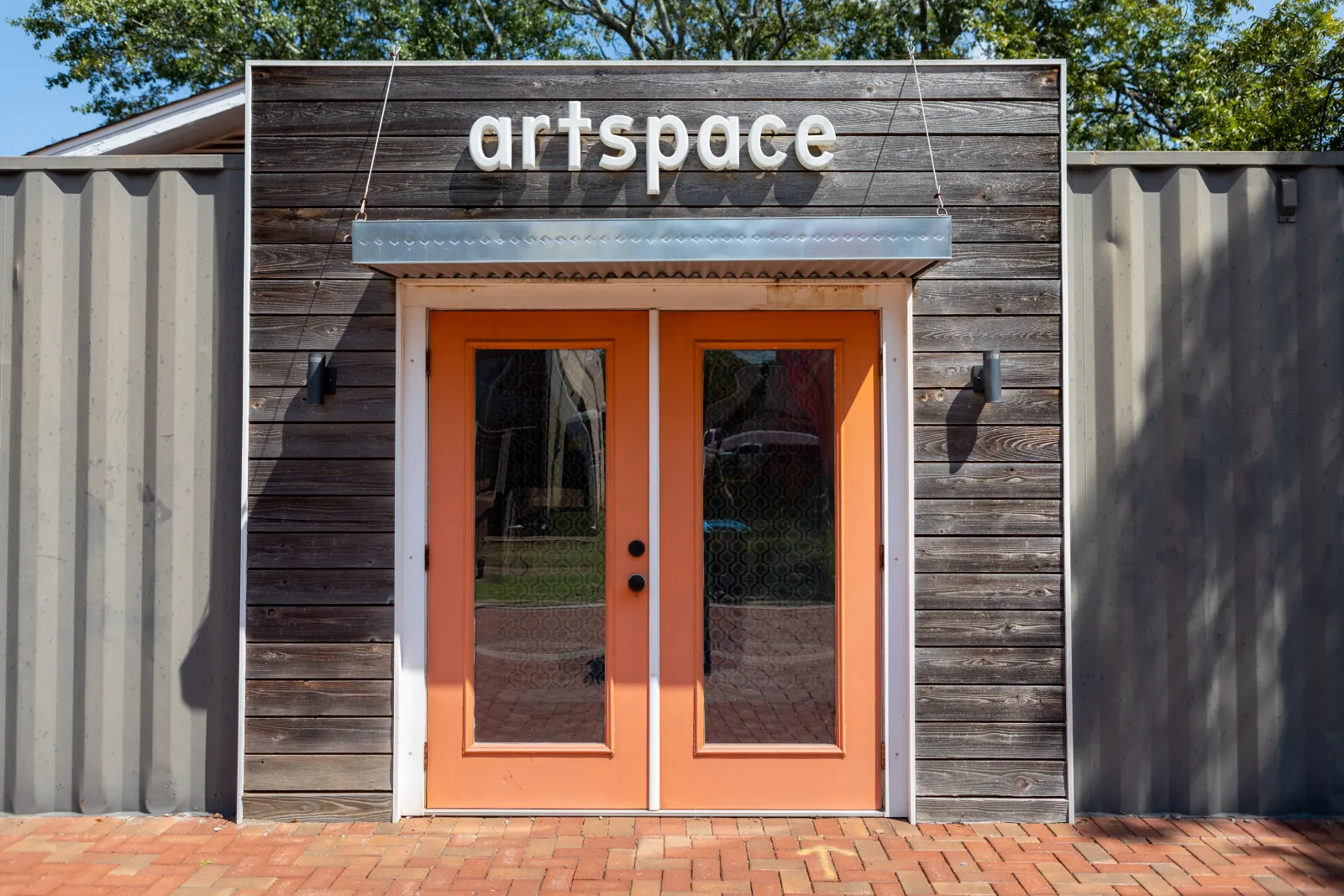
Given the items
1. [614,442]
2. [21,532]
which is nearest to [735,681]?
[614,442]

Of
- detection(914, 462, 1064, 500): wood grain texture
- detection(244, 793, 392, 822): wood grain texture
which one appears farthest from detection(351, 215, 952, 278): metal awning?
detection(244, 793, 392, 822): wood grain texture

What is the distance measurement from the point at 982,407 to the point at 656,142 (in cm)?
188

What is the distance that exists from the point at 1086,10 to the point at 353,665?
13784mm

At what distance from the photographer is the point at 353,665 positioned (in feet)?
13.7

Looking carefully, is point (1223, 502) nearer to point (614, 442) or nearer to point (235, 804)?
point (614, 442)

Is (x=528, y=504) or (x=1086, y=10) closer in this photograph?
(x=528, y=504)

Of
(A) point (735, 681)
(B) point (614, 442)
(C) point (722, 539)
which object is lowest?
(A) point (735, 681)

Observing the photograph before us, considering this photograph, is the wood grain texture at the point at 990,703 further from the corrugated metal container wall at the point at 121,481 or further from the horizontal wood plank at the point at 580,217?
the corrugated metal container wall at the point at 121,481

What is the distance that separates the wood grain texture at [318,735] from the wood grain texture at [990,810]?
2.41 meters

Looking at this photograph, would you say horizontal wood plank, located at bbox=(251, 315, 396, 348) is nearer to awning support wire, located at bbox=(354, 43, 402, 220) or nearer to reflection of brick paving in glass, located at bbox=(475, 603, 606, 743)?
awning support wire, located at bbox=(354, 43, 402, 220)

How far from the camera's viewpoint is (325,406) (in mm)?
4223

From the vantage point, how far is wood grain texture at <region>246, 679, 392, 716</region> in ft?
13.7

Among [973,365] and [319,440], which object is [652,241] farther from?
[319,440]

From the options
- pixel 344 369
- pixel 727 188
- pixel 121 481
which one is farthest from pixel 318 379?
pixel 727 188
